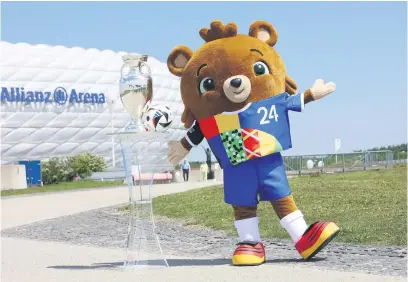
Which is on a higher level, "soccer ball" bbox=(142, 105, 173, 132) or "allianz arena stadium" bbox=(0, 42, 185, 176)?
"allianz arena stadium" bbox=(0, 42, 185, 176)

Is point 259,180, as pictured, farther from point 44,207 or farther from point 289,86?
point 44,207

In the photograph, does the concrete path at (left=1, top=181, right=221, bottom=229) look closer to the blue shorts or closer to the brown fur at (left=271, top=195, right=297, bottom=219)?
the blue shorts

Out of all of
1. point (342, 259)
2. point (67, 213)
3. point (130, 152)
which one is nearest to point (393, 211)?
point (342, 259)

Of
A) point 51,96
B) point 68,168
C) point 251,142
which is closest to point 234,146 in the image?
point 251,142

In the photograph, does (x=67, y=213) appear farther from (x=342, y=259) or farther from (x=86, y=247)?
(x=342, y=259)

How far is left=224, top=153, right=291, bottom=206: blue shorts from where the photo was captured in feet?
21.4

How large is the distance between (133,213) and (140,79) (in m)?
1.32

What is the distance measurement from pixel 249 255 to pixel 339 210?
3.94 m

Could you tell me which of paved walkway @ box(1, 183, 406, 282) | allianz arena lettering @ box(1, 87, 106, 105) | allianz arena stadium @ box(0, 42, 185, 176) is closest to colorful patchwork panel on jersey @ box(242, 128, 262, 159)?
paved walkway @ box(1, 183, 406, 282)

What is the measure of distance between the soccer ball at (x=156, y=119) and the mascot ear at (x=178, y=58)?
0.46m

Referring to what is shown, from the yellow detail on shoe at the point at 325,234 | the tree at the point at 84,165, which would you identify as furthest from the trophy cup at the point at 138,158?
the tree at the point at 84,165

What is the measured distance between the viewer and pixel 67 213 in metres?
13.6

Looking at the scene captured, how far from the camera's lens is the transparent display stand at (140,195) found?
22.1 feet

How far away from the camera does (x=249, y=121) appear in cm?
648
